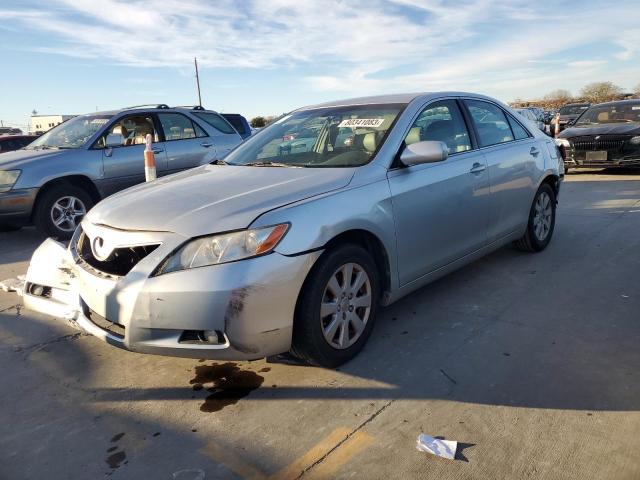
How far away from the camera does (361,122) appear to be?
148 inches

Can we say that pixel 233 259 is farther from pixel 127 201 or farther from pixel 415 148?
pixel 415 148

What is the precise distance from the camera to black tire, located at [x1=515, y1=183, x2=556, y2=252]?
4.97 metres

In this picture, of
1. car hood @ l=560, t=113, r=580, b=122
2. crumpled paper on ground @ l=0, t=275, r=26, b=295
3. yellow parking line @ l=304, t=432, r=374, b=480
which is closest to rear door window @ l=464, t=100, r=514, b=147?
yellow parking line @ l=304, t=432, r=374, b=480

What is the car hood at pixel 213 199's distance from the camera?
→ 2689mm

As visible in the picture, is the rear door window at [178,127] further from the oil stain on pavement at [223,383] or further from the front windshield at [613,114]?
the front windshield at [613,114]

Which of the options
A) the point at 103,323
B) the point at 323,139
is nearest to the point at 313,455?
the point at 103,323

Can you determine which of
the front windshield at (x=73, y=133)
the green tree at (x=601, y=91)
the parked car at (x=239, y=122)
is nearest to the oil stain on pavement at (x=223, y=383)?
the front windshield at (x=73, y=133)

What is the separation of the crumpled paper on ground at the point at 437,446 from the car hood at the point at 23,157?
5902mm

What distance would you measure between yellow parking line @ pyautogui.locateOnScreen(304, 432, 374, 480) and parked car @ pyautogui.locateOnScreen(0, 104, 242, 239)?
3950 millimetres

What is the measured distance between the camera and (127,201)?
320 centimetres

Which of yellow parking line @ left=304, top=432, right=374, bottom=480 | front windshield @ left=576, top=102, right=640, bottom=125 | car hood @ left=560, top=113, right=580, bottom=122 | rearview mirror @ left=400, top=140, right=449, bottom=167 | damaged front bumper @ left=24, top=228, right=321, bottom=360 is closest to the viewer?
yellow parking line @ left=304, top=432, right=374, bottom=480

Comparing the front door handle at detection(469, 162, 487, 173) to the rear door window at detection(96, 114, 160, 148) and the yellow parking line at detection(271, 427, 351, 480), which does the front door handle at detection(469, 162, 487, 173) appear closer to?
the yellow parking line at detection(271, 427, 351, 480)

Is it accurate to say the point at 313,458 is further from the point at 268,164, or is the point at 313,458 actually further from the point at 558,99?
the point at 558,99

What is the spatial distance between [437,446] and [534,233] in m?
3.26
